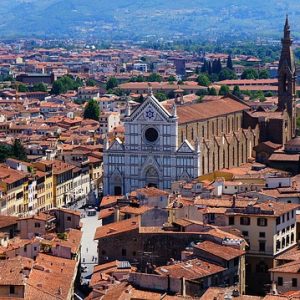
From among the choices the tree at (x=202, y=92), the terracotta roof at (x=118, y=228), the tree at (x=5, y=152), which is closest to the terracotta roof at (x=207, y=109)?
the tree at (x=5, y=152)

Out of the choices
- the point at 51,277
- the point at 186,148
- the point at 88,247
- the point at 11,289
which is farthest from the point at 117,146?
the point at 11,289

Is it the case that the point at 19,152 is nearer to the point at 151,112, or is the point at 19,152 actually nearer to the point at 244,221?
the point at 151,112

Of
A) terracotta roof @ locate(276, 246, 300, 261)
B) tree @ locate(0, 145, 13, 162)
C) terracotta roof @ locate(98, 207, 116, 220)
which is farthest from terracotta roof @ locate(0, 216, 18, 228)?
tree @ locate(0, 145, 13, 162)

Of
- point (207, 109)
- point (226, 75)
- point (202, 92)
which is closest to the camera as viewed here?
point (207, 109)

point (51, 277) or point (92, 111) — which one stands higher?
point (51, 277)

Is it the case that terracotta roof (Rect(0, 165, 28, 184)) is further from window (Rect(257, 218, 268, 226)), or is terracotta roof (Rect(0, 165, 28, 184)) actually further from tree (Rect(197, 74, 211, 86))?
tree (Rect(197, 74, 211, 86))

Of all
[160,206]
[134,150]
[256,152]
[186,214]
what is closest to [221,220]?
[186,214]

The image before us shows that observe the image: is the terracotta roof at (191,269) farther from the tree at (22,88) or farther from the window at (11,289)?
the tree at (22,88)
